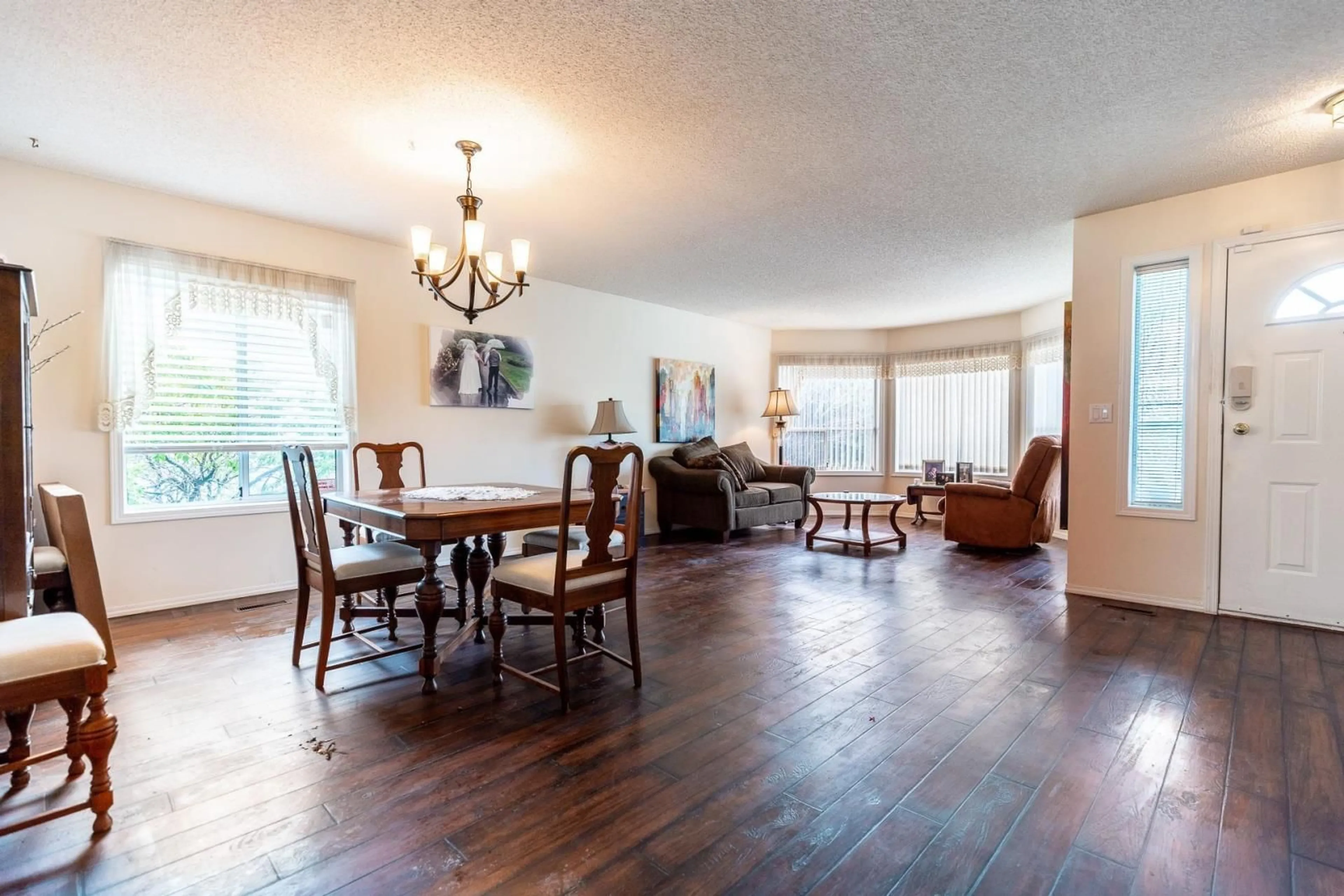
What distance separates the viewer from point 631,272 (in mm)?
4918

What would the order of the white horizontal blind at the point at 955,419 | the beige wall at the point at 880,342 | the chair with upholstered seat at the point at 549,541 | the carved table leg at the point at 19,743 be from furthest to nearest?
1. the beige wall at the point at 880,342
2. the white horizontal blind at the point at 955,419
3. the chair with upholstered seat at the point at 549,541
4. the carved table leg at the point at 19,743

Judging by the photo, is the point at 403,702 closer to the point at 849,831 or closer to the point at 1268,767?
the point at 849,831

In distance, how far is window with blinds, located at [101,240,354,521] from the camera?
10.8ft

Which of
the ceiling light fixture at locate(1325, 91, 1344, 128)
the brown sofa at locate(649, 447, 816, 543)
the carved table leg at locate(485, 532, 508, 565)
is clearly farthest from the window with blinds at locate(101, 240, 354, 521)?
the ceiling light fixture at locate(1325, 91, 1344, 128)

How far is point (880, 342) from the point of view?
766 cm

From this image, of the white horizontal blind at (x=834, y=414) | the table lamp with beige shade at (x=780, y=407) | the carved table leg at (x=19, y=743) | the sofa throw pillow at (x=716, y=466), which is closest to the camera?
the carved table leg at (x=19, y=743)

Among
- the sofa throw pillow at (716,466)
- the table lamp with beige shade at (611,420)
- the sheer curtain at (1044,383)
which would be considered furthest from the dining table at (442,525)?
the sheer curtain at (1044,383)

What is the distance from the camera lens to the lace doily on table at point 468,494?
2.68 m

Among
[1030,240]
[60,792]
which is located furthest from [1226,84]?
[60,792]

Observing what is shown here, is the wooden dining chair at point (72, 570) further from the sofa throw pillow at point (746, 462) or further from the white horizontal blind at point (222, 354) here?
the sofa throw pillow at point (746, 462)

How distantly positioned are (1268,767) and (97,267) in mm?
5348

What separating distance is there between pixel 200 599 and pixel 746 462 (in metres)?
4.78

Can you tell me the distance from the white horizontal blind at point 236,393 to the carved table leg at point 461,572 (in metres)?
1.37

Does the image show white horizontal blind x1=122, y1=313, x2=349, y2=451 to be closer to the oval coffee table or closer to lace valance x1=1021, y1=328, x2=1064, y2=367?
the oval coffee table
